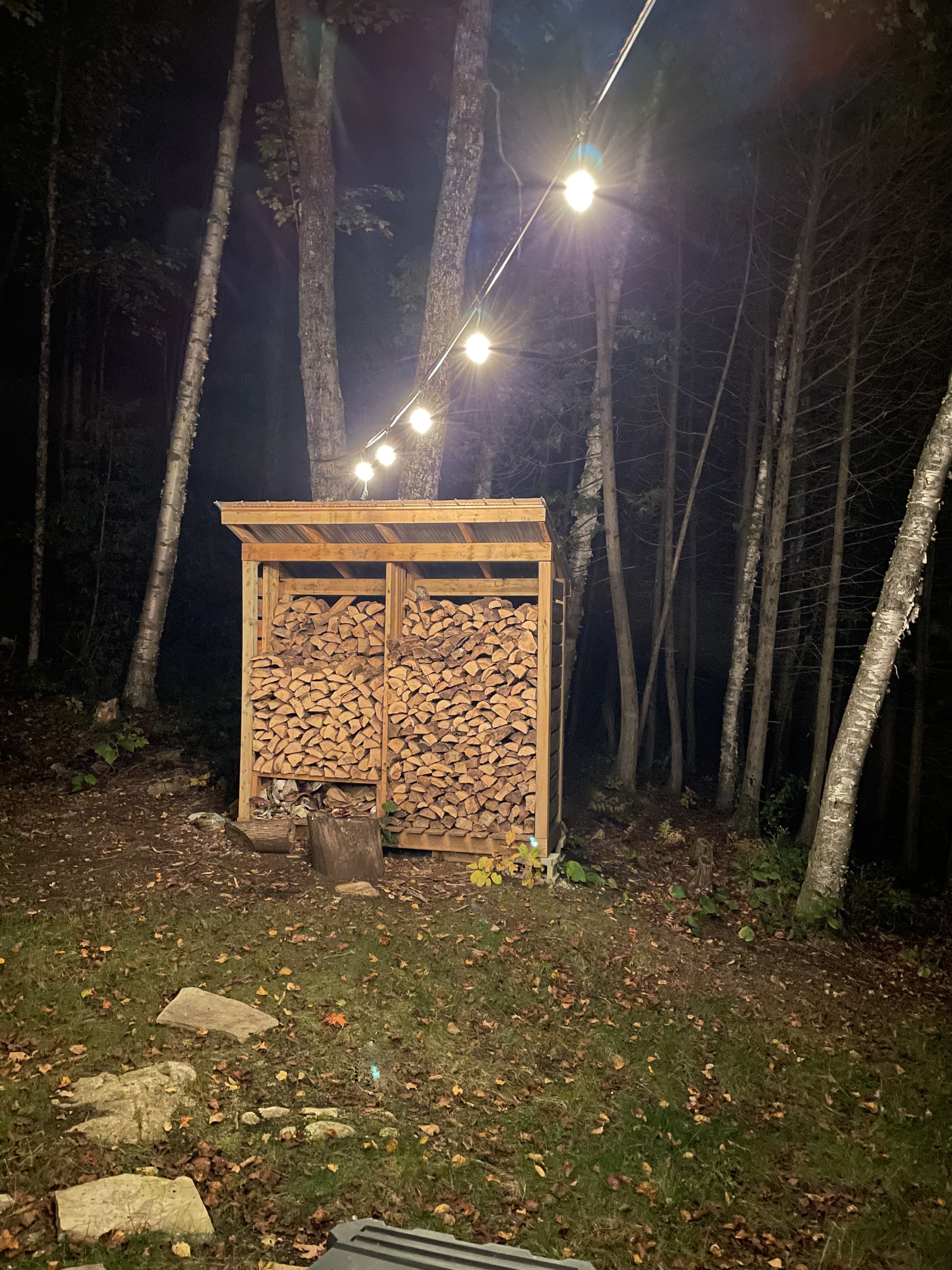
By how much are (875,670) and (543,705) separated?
3.00 metres

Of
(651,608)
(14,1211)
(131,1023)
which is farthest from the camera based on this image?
(651,608)

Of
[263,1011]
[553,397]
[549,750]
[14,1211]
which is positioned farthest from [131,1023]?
[553,397]

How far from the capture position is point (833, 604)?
1084 centimetres

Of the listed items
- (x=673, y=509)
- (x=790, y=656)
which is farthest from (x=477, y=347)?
(x=790, y=656)

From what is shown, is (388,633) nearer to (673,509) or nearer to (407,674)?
(407,674)

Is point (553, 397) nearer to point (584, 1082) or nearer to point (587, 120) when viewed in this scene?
point (587, 120)

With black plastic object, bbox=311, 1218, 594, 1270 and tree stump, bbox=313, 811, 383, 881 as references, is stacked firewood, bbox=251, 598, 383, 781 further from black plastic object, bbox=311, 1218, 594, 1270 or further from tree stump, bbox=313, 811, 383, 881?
black plastic object, bbox=311, 1218, 594, 1270

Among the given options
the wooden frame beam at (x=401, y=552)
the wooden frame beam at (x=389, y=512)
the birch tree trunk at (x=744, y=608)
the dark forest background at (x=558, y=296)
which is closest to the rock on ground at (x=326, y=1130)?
the wooden frame beam at (x=389, y=512)

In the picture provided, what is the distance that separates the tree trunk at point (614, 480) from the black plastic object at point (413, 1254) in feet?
32.6

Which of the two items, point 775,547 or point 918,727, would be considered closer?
point 775,547

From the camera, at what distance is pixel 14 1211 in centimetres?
314

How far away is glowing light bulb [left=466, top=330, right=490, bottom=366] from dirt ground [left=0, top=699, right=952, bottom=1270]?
4.50 meters

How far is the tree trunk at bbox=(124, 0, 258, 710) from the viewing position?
11.0 m

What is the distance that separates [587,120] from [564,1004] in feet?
17.6
